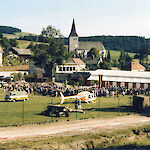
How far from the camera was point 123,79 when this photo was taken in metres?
63.8

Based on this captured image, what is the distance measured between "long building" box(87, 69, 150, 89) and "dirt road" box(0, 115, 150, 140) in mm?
32266

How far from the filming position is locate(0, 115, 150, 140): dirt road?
22.5 meters

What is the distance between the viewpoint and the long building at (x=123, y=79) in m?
61.2

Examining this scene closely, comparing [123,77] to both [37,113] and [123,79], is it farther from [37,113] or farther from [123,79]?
[37,113]

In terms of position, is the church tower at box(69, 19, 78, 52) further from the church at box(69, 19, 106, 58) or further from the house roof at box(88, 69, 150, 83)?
the house roof at box(88, 69, 150, 83)

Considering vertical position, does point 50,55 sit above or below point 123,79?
above

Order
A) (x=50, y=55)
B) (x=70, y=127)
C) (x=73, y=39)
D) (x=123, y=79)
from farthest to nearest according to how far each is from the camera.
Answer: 1. (x=73, y=39)
2. (x=50, y=55)
3. (x=123, y=79)
4. (x=70, y=127)

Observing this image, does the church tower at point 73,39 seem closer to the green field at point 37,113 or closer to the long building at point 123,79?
the long building at point 123,79

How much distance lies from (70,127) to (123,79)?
40899 mm

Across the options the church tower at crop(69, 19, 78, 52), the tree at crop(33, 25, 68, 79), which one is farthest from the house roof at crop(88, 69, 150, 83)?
the church tower at crop(69, 19, 78, 52)

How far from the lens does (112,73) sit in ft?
226

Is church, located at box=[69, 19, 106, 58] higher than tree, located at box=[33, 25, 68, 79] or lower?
higher

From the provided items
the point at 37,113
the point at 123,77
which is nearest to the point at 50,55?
the point at 123,77

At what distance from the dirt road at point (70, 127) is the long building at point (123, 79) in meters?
32.3
